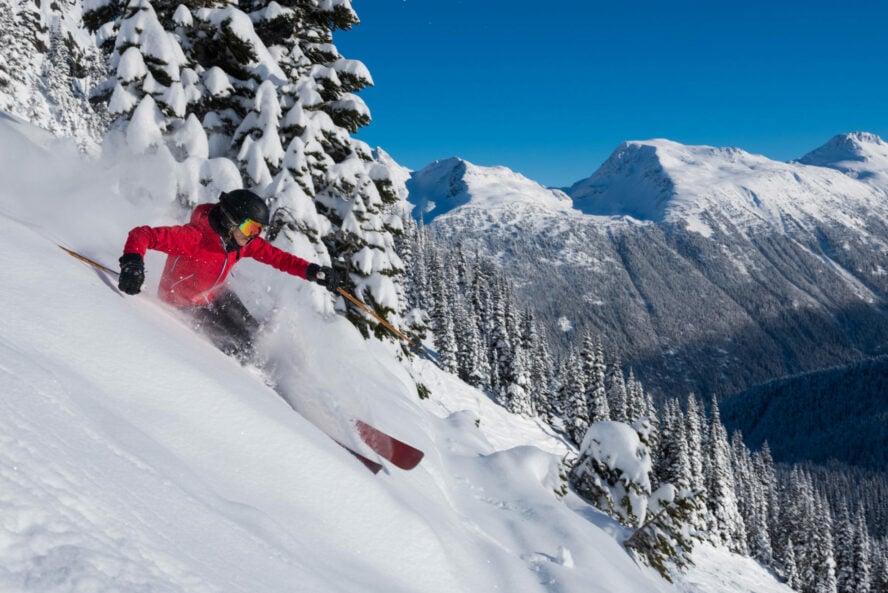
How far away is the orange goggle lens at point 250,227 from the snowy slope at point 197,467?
1.14 m

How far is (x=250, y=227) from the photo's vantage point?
582 cm

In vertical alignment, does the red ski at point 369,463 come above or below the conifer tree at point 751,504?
below

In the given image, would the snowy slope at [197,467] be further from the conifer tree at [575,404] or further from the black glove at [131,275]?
the conifer tree at [575,404]

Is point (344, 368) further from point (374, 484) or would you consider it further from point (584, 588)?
point (584, 588)

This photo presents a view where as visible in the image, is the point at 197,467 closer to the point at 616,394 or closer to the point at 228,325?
the point at 228,325

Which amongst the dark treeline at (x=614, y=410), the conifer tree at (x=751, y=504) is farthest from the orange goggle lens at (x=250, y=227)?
the conifer tree at (x=751, y=504)

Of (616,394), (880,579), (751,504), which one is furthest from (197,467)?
(751,504)

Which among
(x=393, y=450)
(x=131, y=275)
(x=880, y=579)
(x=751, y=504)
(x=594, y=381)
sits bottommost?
(x=393, y=450)

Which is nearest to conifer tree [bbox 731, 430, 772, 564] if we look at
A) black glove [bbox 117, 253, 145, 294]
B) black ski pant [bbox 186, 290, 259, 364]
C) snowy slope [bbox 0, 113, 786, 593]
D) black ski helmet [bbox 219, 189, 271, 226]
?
snowy slope [bbox 0, 113, 786, 593]

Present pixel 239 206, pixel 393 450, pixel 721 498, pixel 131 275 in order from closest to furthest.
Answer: pixel 131 275 → pixel 393 450 → pixel 239 206 → pixel 721 498

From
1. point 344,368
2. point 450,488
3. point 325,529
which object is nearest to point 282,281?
point 344,368

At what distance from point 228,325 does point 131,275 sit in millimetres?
1608

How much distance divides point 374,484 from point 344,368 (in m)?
2.95

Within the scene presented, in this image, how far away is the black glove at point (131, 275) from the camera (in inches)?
179
